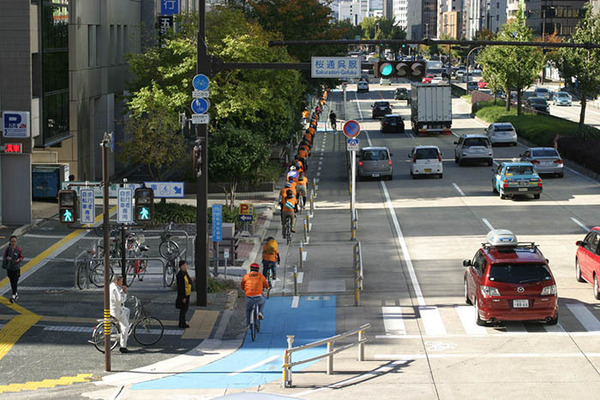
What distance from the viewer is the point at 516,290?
21172mm

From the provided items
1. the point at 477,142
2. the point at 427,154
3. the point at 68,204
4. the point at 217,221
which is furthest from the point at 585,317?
the point at 477,142

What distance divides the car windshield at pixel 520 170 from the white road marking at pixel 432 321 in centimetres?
1880

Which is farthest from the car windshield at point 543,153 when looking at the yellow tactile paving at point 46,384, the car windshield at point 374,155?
the yellow tactile paving at point 46,384

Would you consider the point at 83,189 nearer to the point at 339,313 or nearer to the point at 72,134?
the point at 339,313

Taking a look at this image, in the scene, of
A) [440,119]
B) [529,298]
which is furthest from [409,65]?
[440,119]

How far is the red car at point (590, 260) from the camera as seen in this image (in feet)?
79.9

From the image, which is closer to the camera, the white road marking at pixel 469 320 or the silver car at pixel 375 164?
the white road marking at pixel 469 320

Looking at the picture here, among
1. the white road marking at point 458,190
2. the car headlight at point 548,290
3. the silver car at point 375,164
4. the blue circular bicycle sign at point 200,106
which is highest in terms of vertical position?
the blue circular bicycle sign at point 200,106

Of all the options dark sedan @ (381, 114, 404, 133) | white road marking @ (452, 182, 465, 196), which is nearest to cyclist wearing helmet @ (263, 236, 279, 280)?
white road marking @ (452, 182, 465, 196)

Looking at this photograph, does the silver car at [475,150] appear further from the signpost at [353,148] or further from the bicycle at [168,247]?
the bicycle at [168,247]

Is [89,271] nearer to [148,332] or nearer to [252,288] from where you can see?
[148,332]

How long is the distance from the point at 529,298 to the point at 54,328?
33.6 ft

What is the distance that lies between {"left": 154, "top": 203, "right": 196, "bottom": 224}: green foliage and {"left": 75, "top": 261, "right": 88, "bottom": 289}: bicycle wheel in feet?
29.7

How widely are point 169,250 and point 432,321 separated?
948 cm
